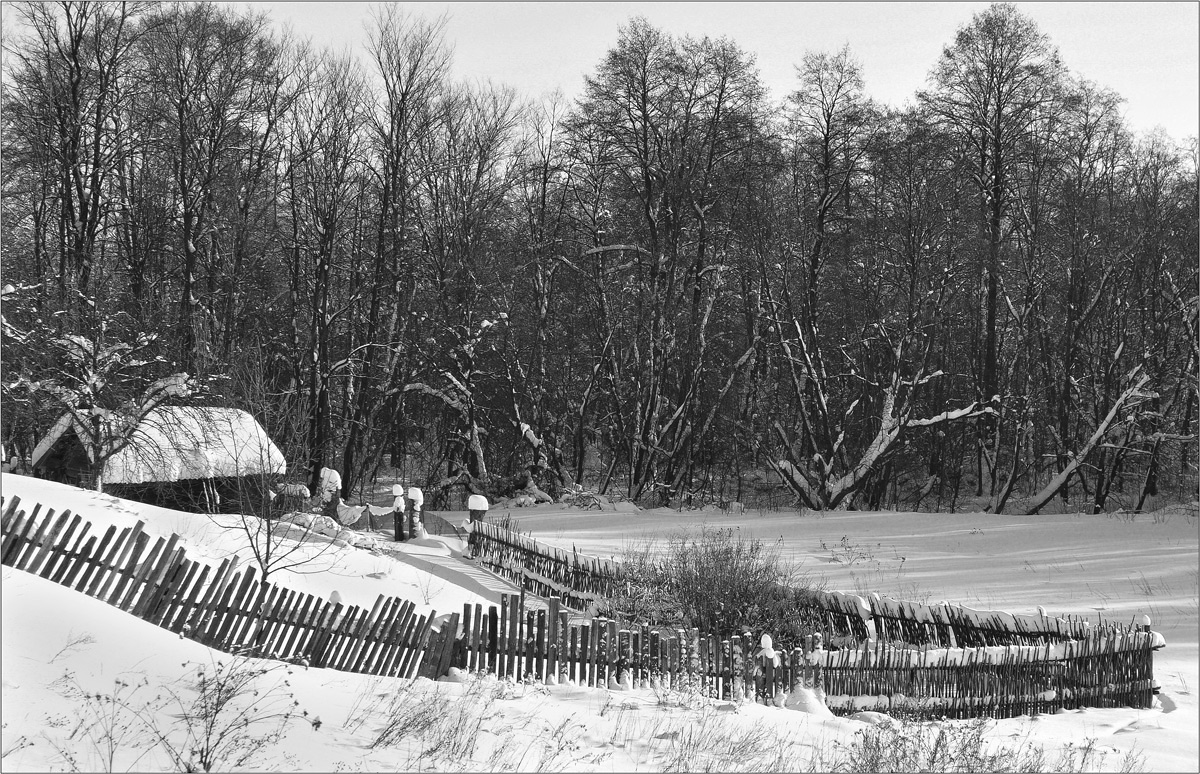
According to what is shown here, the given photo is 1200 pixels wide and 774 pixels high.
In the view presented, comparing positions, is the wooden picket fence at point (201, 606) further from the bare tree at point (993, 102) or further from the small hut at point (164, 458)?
the bare tree at point (993, 102)

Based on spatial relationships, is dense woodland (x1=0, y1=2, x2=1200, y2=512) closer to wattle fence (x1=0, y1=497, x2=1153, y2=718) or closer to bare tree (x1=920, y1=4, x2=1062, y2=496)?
bare tree (x1=920, y1=4, x2=1062, y2=496)

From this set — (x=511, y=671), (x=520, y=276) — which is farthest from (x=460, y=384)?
(x=511, y=671)

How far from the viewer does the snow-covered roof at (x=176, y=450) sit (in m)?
16.8

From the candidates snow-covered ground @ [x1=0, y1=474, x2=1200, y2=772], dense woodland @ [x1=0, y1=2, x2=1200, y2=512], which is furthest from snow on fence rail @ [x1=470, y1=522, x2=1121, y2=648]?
dense woodland @ [x1=0, y1=2, x2=1200, y2=512]

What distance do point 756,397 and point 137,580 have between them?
26.1 metres

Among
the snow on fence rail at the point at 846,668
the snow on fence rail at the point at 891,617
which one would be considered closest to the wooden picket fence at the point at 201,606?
the snow on fence rail at the point at 846,668

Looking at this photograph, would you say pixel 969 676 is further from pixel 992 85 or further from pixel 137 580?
pixel 992 85

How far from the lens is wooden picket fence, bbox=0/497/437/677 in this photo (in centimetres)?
772

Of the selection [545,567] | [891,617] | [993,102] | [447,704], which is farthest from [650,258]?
[447,704]

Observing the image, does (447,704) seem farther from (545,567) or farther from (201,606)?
(545,567)

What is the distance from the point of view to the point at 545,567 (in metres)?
16.0

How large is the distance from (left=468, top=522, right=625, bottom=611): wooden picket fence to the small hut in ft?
14.5

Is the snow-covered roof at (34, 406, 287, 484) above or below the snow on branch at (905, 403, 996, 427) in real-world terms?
below

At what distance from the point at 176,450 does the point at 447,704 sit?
1211 cm
